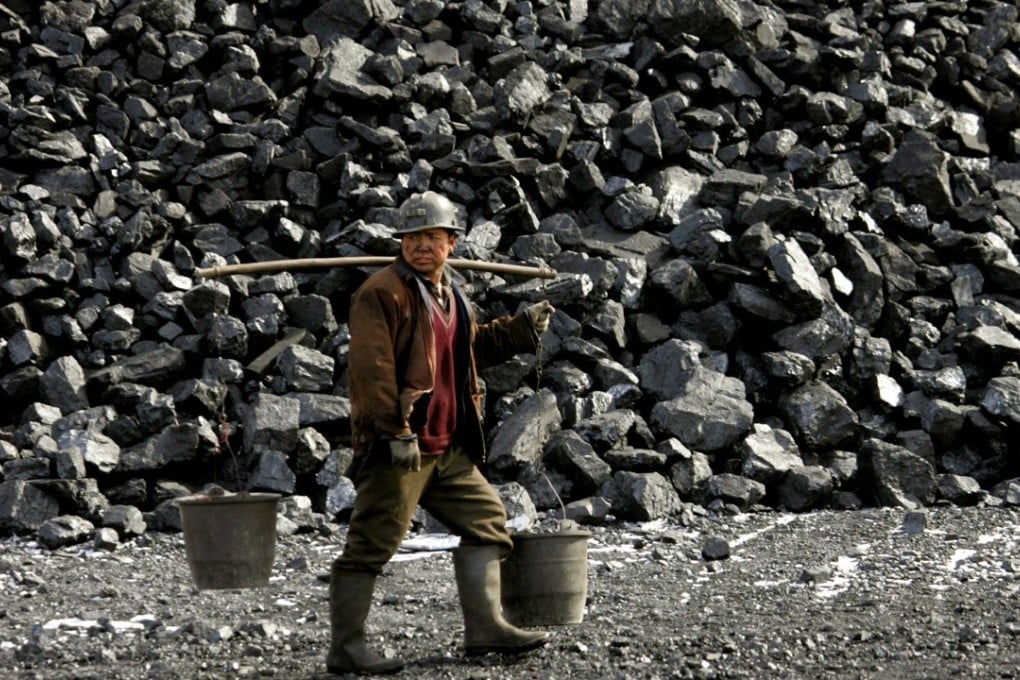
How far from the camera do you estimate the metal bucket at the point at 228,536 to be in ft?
18.7

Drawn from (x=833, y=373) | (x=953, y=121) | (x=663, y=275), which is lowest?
(x=833, y=373)

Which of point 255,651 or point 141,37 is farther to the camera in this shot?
point 141,37

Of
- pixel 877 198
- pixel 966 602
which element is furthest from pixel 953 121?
pixel 966 602

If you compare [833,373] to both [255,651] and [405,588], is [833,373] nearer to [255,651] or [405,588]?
[405,588]

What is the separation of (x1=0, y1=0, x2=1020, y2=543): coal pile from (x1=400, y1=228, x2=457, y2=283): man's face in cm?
310

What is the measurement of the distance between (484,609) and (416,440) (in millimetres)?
745

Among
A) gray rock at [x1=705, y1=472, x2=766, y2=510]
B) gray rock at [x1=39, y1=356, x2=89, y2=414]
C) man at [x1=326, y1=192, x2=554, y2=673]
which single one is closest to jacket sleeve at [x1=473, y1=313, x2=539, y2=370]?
man at [x1=326, y1=192, x2=554, y2=673]

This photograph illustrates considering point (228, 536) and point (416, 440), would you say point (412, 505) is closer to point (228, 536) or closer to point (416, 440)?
point (416, 440)

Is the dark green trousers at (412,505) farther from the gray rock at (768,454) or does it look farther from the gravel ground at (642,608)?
the gray rock at (768,454)

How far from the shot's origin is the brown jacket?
5.21 m

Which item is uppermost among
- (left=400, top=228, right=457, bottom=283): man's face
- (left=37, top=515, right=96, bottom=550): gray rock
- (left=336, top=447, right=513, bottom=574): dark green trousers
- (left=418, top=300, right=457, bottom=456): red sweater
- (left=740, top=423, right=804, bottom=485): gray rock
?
(left=400, top=228, right=457, bottom=283): man's face

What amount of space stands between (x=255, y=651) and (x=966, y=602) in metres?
3.25

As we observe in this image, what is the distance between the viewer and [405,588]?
7.35m

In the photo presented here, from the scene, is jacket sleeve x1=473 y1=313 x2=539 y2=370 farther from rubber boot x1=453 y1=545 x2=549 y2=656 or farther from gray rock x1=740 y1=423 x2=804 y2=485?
gray rock x1=740 y1=423 x2=804 y2=485
